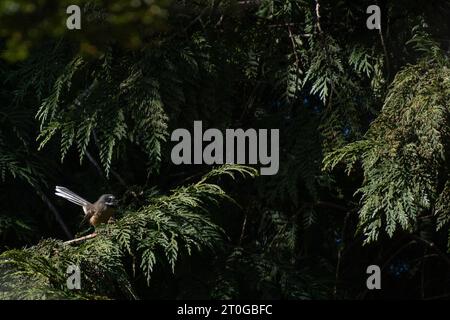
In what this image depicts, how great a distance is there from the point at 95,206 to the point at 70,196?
0.19 metres

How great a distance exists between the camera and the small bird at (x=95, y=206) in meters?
3.43

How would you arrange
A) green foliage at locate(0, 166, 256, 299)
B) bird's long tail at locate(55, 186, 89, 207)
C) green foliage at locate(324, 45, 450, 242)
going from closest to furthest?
green foliage at locate(0, 166, 256, 299) < green foliage at locate(324, 45, 450, 242) < bird's long tail at locate(55, 186, 89, 207)

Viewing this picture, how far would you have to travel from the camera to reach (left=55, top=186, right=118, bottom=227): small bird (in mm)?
3426

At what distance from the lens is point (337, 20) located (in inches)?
151

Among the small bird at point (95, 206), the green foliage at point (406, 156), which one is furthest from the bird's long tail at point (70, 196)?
the green foliage at point (406, 156)

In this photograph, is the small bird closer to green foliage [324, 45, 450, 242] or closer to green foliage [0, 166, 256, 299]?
green foliage [0, 166, 256, 299]

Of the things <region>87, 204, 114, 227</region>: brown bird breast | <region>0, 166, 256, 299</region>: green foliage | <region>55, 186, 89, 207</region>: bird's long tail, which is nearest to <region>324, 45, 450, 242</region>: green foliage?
<region>0, 166, 256, 299</region>: green foliage

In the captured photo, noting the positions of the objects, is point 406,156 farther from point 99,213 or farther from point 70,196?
point 70,196

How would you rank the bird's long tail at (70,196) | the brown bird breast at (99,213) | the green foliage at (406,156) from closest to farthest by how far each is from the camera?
the green foliage at (406,156)
the brown bird breast at (99,213)
the bird's long tail at (70,196)

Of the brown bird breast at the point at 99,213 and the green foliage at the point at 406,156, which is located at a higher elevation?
the green foliage at the point at 406,156

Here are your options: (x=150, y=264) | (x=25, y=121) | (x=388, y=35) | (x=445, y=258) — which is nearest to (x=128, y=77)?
(x=25, y=121)

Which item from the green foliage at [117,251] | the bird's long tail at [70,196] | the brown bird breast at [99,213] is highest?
the bird's long tail at [70,196]

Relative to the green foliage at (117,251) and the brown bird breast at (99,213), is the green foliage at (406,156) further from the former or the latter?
the brown bird breast at (99,213)

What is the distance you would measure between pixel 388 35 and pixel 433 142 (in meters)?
0.78
